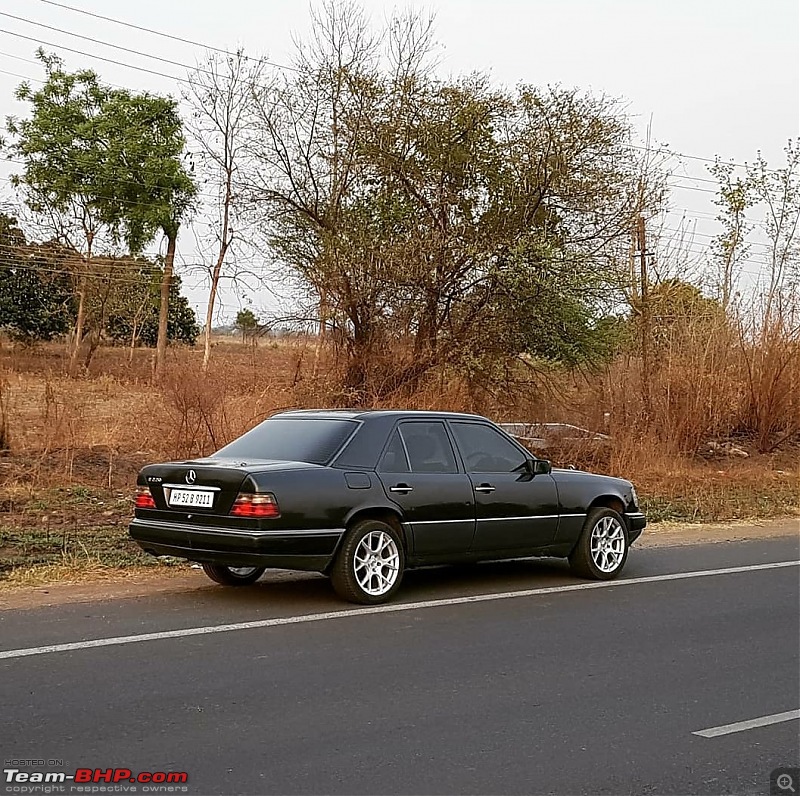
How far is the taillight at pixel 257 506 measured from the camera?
27.0ft

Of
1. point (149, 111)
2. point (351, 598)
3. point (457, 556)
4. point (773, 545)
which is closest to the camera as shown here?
point (351, 598)

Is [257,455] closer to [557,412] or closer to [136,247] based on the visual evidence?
[557,412]

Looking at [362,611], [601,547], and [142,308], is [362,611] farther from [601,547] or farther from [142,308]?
[142,308]

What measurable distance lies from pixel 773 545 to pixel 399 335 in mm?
9193

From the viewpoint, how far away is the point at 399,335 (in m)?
20.9

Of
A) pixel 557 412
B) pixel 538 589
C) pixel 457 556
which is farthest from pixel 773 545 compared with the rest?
pixel 557 412

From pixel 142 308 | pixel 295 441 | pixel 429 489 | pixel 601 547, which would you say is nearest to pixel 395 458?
pixel 429 489

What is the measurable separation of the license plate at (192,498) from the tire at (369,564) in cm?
112

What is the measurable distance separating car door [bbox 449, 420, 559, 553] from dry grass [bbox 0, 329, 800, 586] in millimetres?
3342

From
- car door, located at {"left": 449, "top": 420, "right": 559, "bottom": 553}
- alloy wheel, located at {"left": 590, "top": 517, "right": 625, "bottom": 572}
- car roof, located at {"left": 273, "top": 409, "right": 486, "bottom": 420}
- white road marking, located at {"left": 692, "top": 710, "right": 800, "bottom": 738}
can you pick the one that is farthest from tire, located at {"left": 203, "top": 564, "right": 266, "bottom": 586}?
white road marking, located at {"left": 692, "top": 710, "right": 800, "bottom": 738}

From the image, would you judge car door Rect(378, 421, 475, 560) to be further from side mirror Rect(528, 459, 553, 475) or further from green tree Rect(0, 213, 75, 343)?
green tree Rect(0, 213, 75, 343)

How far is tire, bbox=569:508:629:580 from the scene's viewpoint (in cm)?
1038

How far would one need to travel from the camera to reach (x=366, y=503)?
28.6 feet

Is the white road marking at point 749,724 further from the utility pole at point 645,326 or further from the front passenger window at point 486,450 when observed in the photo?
the utility pole at point 645,326
